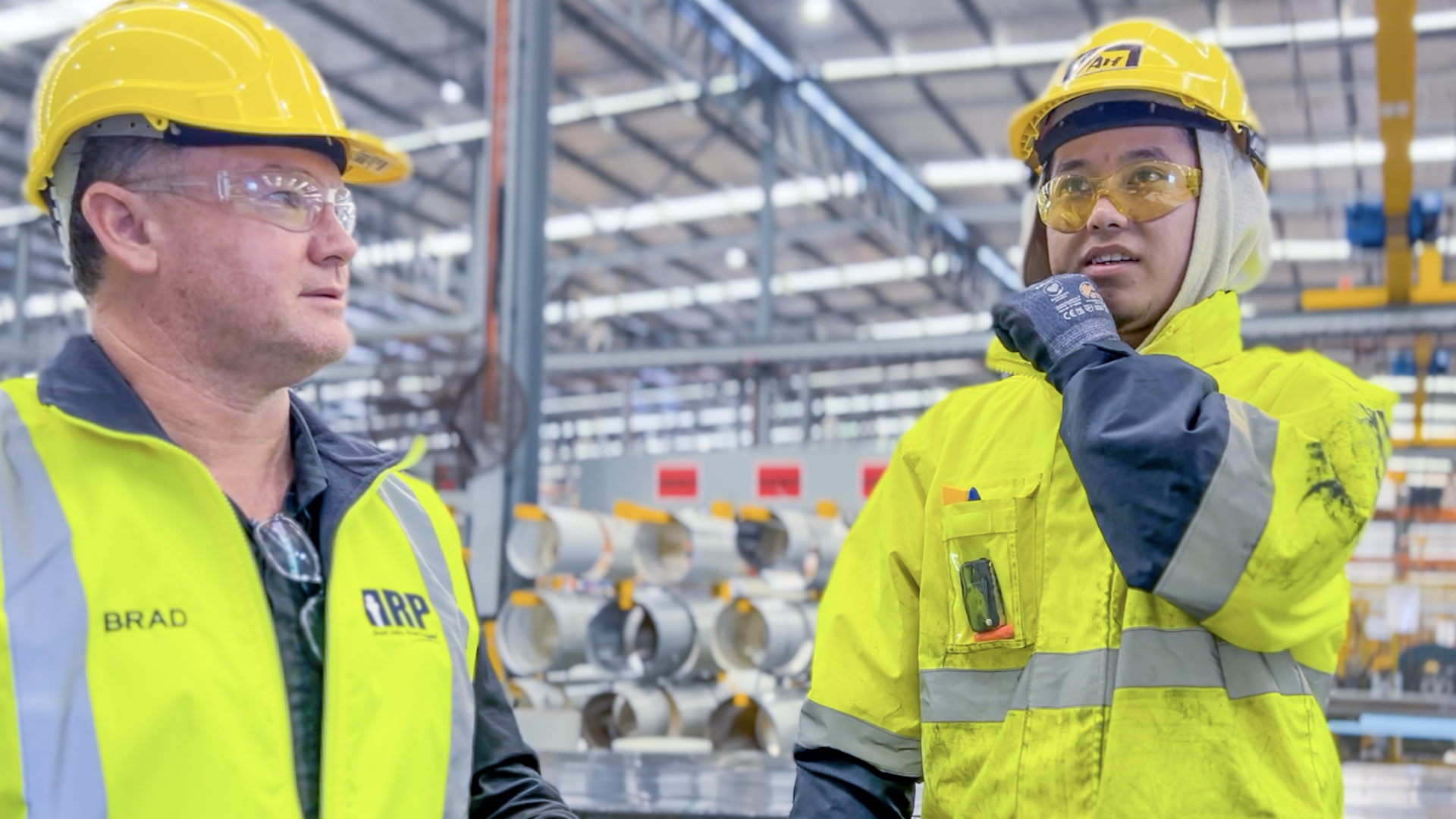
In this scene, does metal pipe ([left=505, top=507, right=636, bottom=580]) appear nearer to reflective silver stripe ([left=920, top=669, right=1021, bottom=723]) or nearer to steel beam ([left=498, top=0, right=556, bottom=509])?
steel beam ([left=498, top=0, right=556, bottom=509])

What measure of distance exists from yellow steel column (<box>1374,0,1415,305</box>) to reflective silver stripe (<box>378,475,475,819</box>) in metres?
5.05

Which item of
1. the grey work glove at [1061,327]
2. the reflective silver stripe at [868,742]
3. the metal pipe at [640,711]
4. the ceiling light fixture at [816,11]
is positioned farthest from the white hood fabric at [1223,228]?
the ceiling light fixture at [816,11]

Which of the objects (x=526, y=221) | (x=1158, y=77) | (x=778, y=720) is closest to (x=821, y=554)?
(x=778, y=720)

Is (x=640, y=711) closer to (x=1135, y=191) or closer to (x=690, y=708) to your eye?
(x=690, y=708)

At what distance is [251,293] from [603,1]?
362 inches

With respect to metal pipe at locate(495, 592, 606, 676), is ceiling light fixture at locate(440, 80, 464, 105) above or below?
above

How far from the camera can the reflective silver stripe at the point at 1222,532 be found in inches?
59.7

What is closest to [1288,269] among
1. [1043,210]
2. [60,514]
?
[1043,210]

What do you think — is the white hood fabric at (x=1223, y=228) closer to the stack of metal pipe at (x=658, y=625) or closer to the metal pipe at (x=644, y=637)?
the stack of metal pipe at (x=658, y=625)

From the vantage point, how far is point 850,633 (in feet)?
6.35

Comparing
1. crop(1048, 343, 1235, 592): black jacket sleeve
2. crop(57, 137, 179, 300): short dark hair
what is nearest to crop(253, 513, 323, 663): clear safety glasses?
crop(57, 137, 179, 300): short dark hair

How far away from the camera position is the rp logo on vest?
5.40 ft

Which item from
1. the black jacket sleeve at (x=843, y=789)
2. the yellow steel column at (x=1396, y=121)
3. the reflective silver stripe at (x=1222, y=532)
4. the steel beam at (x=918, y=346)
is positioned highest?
the yellow steel column at (x=1396, y=121)

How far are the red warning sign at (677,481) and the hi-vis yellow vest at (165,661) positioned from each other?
7299 mm
